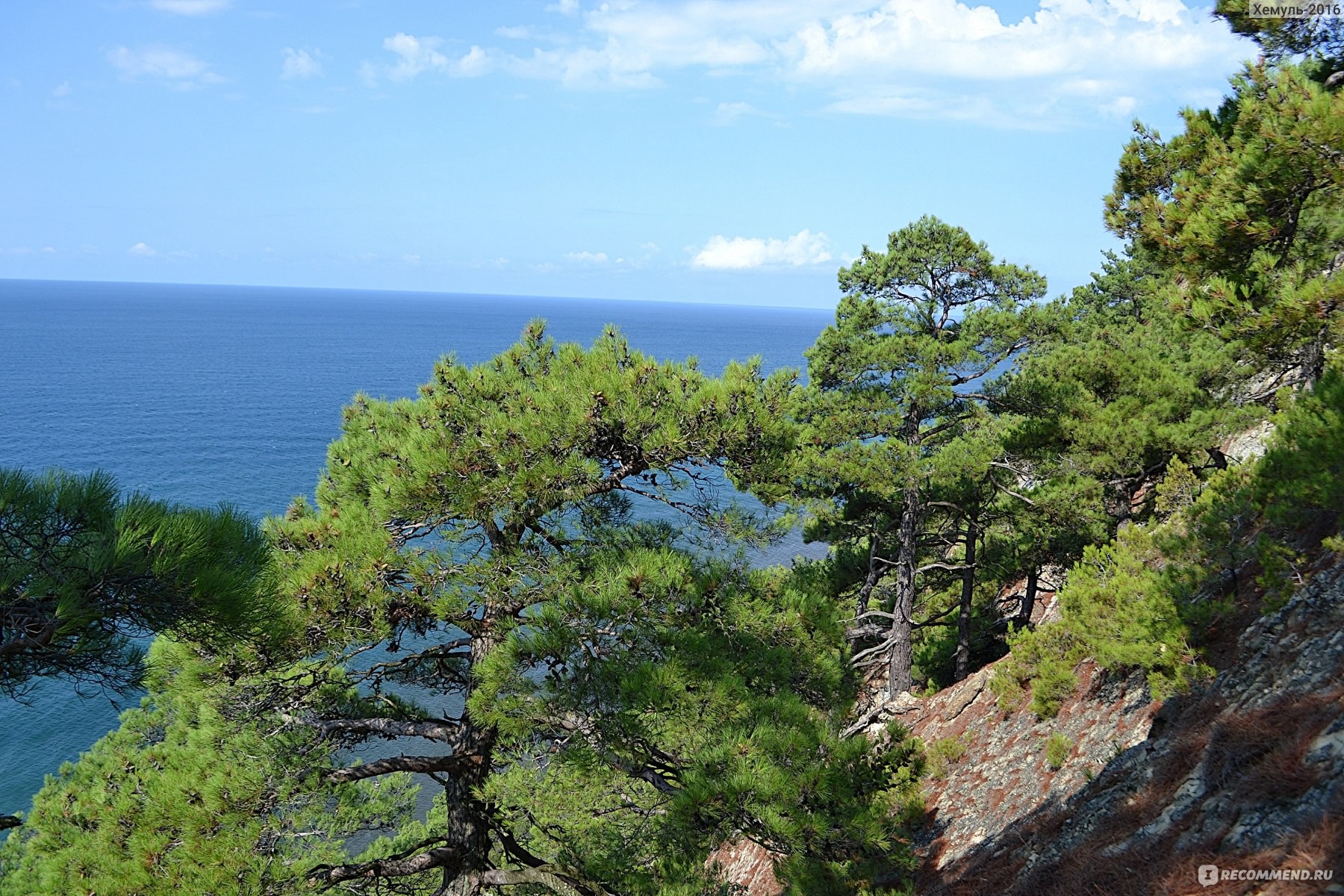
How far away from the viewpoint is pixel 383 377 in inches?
3639

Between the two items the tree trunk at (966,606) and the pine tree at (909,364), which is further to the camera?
the tree trunk at (966,606)

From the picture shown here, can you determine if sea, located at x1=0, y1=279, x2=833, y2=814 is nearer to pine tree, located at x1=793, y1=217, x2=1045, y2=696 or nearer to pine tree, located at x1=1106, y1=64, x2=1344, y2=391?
pine tree, located at x1=793, y1=217, x2=1045, y2=696

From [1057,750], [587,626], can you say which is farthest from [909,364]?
[587,626]

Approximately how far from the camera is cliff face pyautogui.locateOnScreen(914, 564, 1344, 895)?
15.9 ft

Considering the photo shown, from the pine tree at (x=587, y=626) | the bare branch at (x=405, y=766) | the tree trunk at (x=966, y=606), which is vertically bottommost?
the tree trunk at (x=966, y=606)

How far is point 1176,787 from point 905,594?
1018cm

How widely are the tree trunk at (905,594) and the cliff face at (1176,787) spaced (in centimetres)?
537

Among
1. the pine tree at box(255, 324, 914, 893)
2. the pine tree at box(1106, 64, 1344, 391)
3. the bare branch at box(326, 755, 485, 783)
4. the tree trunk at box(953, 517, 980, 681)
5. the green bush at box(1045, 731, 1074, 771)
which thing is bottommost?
the tree trunk at box(953, 517, 980, 681)

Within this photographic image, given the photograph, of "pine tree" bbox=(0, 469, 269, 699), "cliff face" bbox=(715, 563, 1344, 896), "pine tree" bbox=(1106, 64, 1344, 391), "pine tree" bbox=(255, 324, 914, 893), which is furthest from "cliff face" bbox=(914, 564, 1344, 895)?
"pine tree" bbox=(0, 469, 269, 699)

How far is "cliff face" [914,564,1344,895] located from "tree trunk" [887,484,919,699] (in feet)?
17.6

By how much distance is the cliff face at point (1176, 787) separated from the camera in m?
4.85

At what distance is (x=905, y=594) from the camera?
54.5 ft

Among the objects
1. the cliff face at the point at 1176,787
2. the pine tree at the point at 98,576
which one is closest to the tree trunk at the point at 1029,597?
the cliff face at the point at 1176,787

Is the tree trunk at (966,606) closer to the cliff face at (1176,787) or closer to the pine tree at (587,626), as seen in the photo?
the cliff face at (1176,787)
